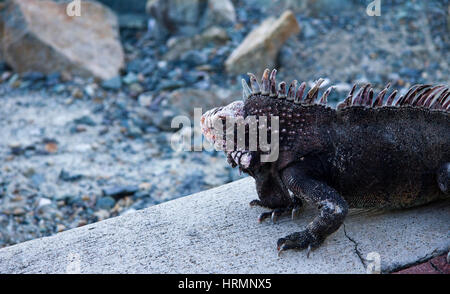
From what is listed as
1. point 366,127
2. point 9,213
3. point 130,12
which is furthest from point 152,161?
point 130,12

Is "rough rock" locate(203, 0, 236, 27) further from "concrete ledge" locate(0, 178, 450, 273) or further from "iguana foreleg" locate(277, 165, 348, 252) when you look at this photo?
"iguana foreleg" locate(277, 165, 348, 252)

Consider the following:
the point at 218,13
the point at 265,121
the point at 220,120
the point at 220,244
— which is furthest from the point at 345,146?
the point at 218,13

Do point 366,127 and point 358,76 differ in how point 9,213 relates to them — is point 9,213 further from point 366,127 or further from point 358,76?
point 358,76

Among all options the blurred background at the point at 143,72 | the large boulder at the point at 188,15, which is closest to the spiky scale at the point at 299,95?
the blurred background at the point at 143,72

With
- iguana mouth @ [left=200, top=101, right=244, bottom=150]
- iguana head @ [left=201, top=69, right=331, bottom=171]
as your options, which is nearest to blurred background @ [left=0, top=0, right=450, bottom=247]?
iguana mouth @ [left=200, top=101, right=244, bottom=150]

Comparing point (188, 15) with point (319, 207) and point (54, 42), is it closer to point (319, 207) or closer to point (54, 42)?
point (54, 42)
